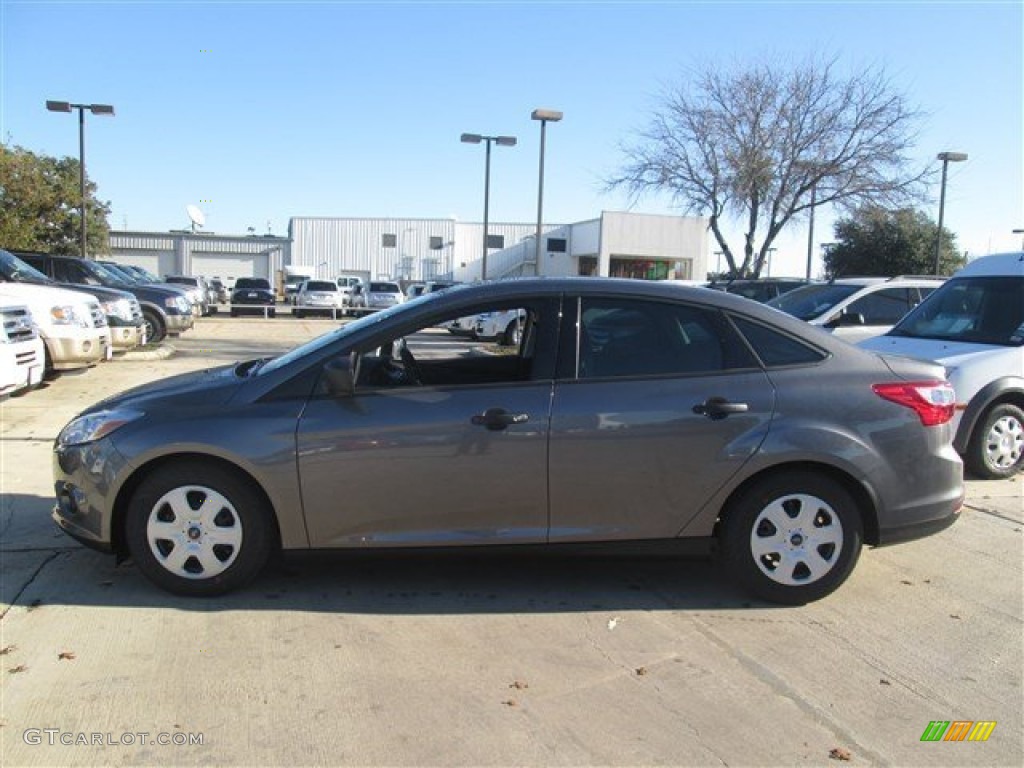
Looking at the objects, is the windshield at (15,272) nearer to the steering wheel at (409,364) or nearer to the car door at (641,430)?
the steering wheel at (409,364)

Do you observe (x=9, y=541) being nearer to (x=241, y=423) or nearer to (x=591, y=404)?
(x=241, y=423)

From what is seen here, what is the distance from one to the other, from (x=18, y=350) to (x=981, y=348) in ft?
29.9

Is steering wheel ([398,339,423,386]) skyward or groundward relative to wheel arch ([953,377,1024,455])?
skyward

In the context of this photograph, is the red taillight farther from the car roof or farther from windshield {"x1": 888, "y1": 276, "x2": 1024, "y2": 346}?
the car roof

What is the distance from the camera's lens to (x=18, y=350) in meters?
8.09

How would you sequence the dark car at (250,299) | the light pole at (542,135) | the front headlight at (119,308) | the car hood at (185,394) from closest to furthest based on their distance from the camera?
1. the car hood at (185,394)
2. the front headlight at (119,308)
3. the light pole at (542,135)
4. the dark car at (250,299)

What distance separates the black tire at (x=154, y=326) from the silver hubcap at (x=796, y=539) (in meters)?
15.6

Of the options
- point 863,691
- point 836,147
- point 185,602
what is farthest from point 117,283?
point 836,147

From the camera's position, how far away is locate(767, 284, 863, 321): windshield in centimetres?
1109

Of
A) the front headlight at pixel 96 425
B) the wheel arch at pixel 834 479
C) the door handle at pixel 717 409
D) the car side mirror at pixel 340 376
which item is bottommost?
the wheel arch at pixel 834 479

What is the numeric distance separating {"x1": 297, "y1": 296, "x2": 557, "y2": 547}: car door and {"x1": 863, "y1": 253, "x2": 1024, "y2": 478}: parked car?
4614mm

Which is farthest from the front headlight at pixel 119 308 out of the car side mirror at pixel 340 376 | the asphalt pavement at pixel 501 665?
the car side mirror at pixel 340 376

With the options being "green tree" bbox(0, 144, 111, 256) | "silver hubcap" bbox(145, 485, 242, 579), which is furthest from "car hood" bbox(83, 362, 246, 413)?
"green tree" bbox(0, 144, 111, 256)

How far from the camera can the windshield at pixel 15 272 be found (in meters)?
11.5
